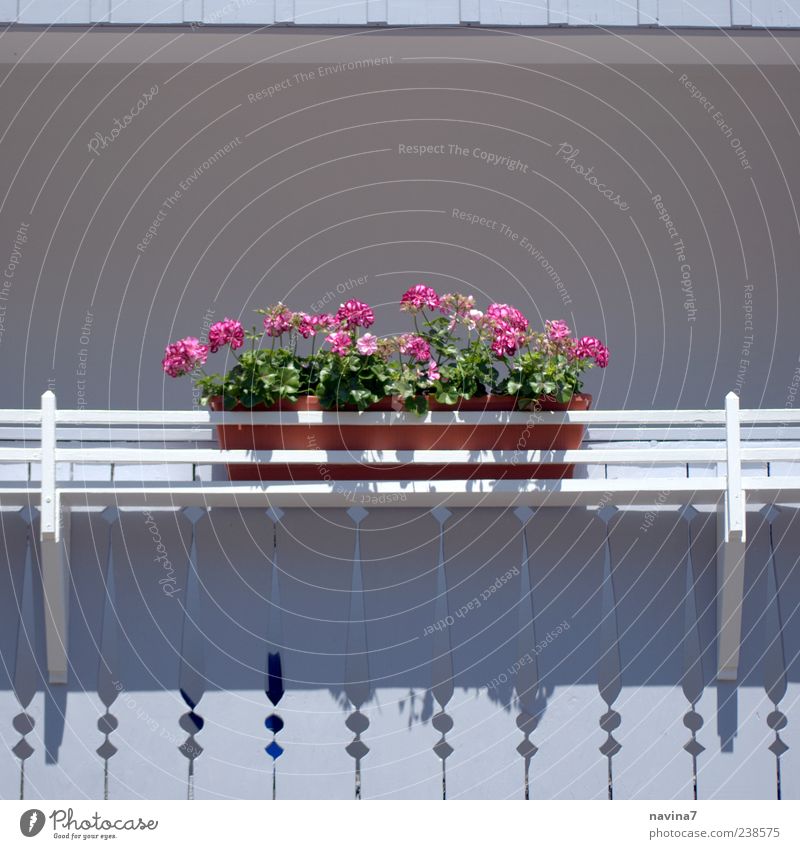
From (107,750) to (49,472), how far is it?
1.09 m

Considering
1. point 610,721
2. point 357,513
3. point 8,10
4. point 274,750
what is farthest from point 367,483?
point 8,10

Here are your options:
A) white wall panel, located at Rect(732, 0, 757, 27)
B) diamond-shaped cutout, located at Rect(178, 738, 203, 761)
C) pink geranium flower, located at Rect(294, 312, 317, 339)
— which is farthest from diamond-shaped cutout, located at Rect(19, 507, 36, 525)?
white wall panel, located at Rect(732, 0, 757, 27)

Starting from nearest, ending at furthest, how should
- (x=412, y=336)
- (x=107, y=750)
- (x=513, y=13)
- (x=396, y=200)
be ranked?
(x=107, y=750)
(x=412, y=336)
(x=513, y=13)
(x=396, y=200)

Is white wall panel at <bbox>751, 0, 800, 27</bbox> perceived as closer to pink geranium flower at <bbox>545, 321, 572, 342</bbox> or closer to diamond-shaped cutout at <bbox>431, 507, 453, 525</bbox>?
pink geranium flower at <bbox>545, 321, 572, 342</bbox>

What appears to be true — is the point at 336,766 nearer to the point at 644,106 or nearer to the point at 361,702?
the point at 361,702

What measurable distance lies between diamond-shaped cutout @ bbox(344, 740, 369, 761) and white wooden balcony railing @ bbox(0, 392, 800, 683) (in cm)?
93

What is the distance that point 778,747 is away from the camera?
5594 mm

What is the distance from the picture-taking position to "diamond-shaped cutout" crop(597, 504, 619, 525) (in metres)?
5.75

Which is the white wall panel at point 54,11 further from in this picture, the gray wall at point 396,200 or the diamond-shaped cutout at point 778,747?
the diamond-shaped cutout at point 778,747

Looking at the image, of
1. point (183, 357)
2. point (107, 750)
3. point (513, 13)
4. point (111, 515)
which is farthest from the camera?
point (513, 13)

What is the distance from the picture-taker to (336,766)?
561cm

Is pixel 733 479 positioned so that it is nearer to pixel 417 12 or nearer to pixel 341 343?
pixel 341 343
